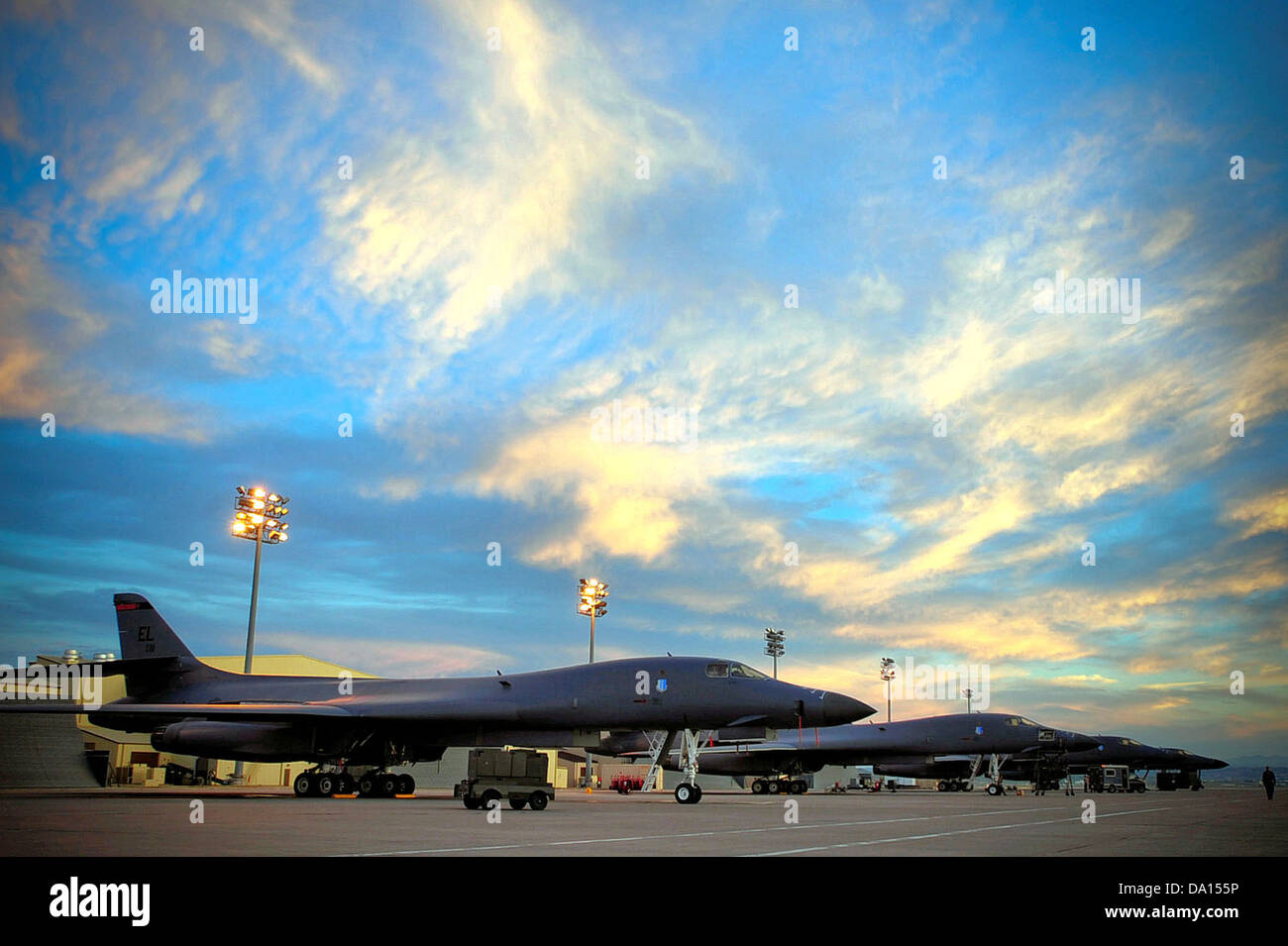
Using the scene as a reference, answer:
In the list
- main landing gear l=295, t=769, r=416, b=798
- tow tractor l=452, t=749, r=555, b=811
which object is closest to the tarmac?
tow tractor l=452, t=749, r=555, b=811

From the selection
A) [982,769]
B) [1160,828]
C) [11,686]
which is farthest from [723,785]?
[1160,828]

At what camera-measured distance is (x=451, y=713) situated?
2716cm

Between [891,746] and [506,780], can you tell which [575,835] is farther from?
[891,746]

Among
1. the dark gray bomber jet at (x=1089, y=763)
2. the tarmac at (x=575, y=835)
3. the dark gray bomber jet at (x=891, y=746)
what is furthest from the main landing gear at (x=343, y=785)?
the dark gray bomber jet at (x=1089, y=763)

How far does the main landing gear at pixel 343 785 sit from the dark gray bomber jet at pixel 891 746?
60.6ft

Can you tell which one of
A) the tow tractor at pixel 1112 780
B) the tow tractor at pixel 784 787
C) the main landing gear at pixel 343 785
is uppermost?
the main landing gear at pixel 343 785

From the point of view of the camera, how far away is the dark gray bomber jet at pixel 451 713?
25.8 meters

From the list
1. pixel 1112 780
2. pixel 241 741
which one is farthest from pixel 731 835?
pixel 1112 780

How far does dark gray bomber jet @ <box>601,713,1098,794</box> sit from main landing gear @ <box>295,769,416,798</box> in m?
18.5

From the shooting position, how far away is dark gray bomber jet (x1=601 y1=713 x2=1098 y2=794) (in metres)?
47.4

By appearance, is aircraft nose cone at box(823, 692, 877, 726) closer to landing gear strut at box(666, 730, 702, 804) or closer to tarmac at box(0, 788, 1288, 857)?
landing gear strut at box(666, 730, 702, 804)

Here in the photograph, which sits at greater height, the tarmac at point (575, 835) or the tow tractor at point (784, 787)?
the tarmac at point (575, 835)

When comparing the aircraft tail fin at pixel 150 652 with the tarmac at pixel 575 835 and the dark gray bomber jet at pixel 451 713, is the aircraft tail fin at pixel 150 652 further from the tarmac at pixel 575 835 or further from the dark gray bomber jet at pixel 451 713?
the tarmac at pixel 575 835
